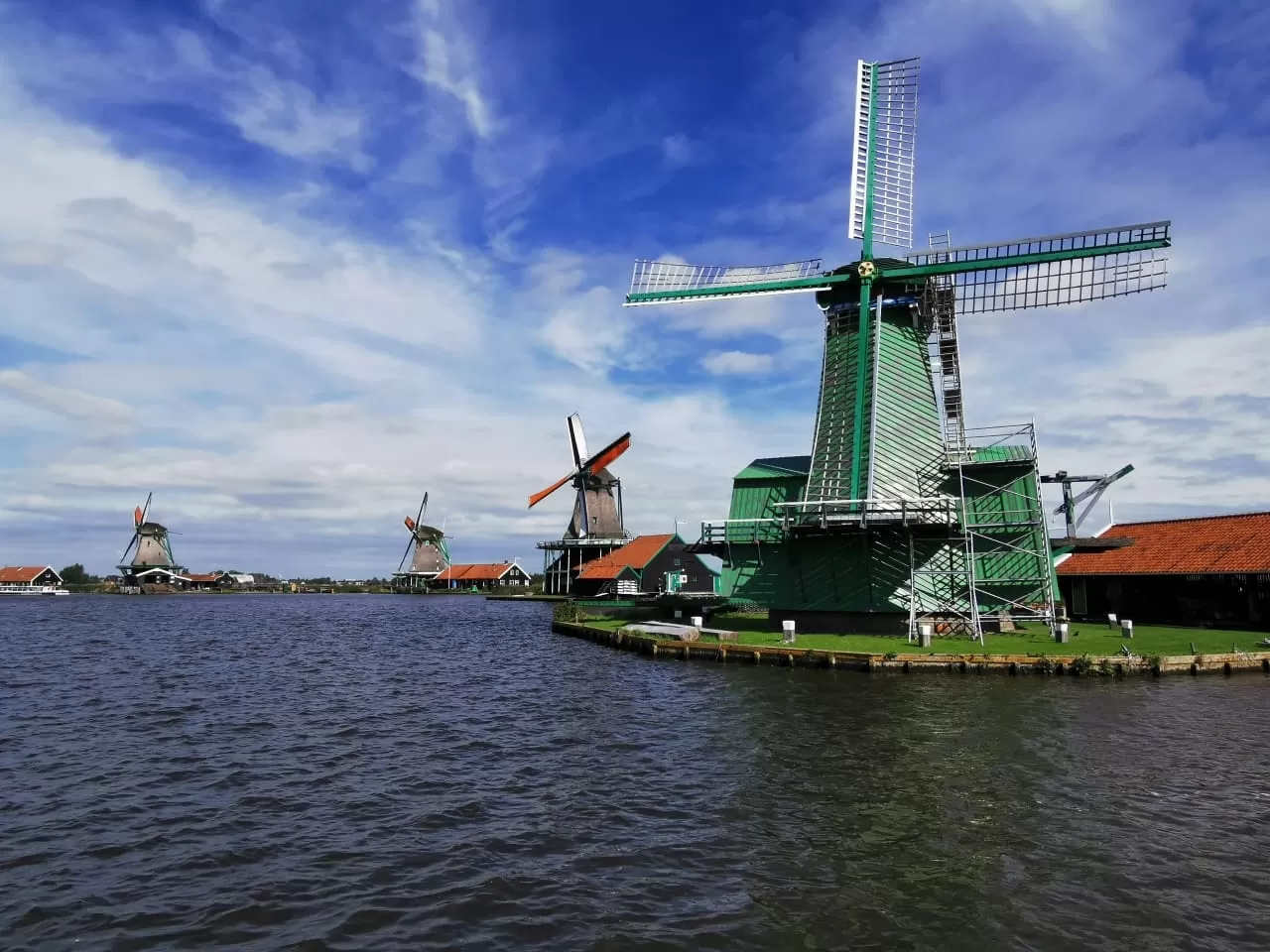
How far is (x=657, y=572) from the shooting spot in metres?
73.9

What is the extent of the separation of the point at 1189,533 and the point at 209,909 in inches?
1666

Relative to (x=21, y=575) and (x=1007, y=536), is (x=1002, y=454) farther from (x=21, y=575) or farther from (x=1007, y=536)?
(x=21, y=575)

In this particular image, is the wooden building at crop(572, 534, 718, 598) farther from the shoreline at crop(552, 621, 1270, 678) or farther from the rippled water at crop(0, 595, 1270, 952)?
the rippled water at crop(0, 595, 1270, 952)

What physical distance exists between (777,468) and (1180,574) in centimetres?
1832

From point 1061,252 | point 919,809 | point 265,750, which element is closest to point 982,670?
point 919,809

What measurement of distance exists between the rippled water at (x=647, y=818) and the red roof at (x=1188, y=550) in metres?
12.8

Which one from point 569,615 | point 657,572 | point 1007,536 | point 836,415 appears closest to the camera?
point 836,415

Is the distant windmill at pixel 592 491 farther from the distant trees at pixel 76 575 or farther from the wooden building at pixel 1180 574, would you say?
the distant trees at pixel 76 575

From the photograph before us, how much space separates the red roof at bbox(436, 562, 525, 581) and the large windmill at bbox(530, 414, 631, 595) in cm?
3428

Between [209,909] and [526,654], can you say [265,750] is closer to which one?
[209,909]

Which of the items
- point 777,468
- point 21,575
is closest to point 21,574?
point 21,575

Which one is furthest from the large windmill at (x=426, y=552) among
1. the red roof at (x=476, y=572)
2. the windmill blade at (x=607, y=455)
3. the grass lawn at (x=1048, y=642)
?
the grass lawn at (x=1048, y=642)

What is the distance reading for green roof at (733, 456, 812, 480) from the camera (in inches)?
1549

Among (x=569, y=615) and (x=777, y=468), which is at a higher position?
(x=777, y=468)
